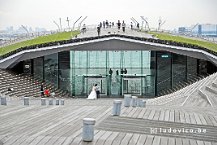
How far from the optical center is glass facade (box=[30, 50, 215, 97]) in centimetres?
3762

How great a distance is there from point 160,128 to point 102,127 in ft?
5.08

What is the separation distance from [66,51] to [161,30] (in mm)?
26448

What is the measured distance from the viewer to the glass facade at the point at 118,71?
37.6 meters

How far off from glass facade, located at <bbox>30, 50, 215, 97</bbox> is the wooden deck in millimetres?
23155

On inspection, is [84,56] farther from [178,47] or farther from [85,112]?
[85,112]

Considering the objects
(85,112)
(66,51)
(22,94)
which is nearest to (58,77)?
(66,51)

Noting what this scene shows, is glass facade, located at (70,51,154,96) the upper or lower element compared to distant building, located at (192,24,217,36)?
lower

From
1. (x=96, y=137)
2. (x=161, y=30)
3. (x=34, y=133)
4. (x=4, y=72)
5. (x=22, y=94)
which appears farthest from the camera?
(x=161, y=30)

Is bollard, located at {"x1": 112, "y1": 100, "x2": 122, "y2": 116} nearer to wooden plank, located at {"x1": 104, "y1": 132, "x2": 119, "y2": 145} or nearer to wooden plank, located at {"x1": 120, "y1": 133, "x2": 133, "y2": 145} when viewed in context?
wooden plank, located at {"x1": 104, "y1": 132, "x2": 119, "y2": 145}

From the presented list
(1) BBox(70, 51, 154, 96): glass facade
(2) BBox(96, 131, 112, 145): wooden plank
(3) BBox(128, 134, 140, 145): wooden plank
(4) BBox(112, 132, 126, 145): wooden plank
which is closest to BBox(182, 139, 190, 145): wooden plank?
(3) BBox(128, 134, 140, 145): wooden plank

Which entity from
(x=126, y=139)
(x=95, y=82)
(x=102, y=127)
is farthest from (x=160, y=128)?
(x=95, y=82)

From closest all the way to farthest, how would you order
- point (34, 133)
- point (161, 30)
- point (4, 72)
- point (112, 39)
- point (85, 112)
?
point (34, 133), point (85, 112), point (4, 72), point (112, 39), point (161, 30)

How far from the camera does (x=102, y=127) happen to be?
1010 cm

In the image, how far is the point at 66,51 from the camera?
38125 mm
